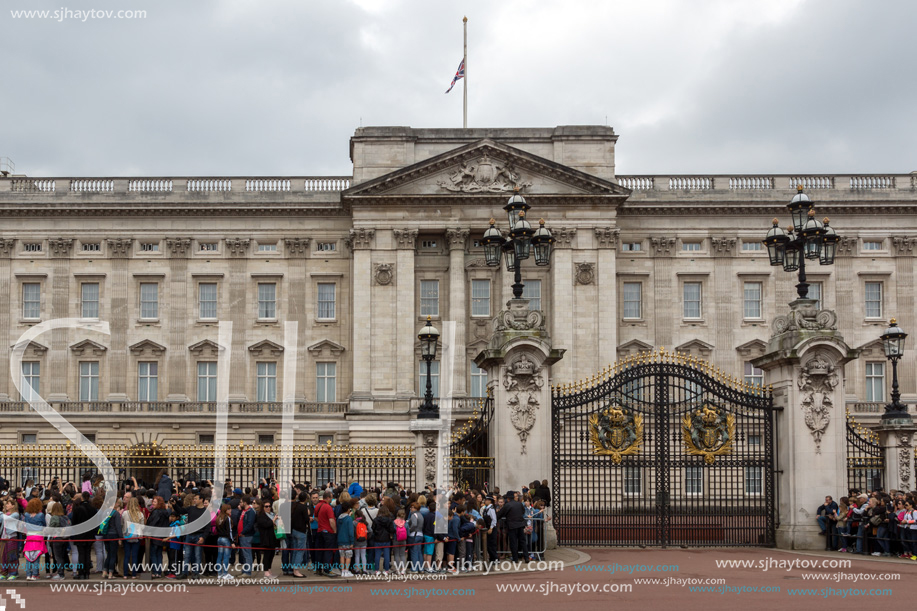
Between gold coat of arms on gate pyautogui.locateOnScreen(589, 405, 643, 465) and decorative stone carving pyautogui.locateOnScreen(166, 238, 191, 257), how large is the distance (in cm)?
3627

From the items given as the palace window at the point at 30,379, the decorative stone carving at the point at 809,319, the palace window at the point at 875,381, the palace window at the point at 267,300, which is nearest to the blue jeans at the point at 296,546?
the decorative stone carving at the point at 809,319

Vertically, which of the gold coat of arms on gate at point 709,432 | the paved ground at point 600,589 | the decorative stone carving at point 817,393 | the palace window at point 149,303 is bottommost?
the paved ground at point 600,589

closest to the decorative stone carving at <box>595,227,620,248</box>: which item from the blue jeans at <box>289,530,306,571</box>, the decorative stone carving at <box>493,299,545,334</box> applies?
the decorative stone carving at <box>493,299,545,334</box>

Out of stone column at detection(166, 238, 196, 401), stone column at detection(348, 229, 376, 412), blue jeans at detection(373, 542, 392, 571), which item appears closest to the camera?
blue jeans at detection(373, 542, 392, 571)

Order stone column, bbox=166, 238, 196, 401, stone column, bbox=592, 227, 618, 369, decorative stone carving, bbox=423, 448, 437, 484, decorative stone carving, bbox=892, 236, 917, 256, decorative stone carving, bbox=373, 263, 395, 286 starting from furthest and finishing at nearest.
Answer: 1. decorative stone carving, bbox=892, 236, 917, 256
2. stone column, bbox=166, 238, 196, 401
3. decorative stone carving, bbox=373, 263, 395, 286
4. stone column, bbox=592, 227, 618, 369
5. decorative stone carving, bbox=423, 448, 437, 484

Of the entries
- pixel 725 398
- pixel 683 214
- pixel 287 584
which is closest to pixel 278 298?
pixel 683 214

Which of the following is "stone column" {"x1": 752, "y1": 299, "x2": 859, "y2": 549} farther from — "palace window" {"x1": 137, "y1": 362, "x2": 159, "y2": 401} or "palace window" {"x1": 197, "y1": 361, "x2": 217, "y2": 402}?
"palace window" {"x1": 137, "y1": 362, "x2": 159, "y2": 401}

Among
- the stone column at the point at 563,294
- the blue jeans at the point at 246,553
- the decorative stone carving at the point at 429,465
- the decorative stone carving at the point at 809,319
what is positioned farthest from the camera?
the stone column at the point at 563,294

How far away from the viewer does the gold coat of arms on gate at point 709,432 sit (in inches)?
1002

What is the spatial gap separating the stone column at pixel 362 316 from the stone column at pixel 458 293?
12.7ft

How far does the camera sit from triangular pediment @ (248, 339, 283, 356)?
56.2m

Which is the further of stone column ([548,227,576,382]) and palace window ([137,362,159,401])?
palace window ([137,362,159,401])

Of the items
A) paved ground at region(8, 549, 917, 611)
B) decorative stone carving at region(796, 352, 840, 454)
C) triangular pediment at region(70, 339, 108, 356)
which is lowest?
paved ground at region(8, 549, 917, 611)

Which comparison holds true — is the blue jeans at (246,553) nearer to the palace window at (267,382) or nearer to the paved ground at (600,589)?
the paved ground at (600,589)
